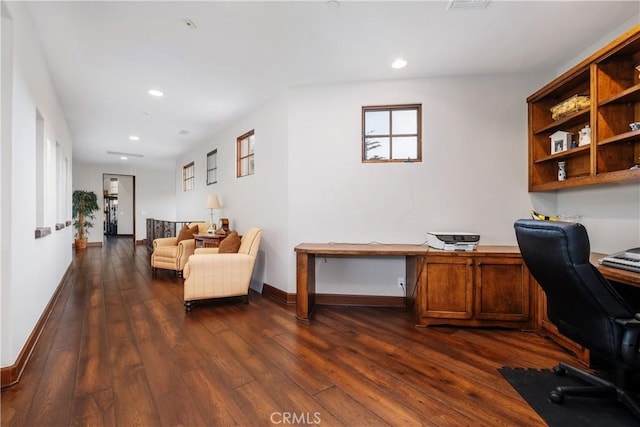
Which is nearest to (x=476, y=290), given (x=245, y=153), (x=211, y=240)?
(x=211, y=240)

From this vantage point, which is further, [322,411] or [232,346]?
[232,346]

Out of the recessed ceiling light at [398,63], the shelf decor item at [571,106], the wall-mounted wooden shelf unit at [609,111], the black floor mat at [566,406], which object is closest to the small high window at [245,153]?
the recessed ceiling light at [398,63]

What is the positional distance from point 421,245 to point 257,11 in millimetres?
2652

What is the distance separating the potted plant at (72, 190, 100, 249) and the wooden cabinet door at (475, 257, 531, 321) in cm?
989

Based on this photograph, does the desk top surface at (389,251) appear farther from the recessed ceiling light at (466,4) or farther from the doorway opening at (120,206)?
the doorway opening at (120,206)

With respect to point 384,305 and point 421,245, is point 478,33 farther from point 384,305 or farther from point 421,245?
point 384,305

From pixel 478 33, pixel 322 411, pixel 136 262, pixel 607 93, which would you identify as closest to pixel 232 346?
pixel 322 411

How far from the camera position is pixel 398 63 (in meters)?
2.90

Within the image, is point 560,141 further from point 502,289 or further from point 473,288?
point 473,288

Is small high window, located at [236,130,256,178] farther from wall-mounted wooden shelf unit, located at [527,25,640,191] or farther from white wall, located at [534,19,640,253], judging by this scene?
white wall, located at [534,19,640,253]

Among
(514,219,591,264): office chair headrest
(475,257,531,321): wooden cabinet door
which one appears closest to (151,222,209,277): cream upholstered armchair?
(475,257,531,321): wooden cabinet door

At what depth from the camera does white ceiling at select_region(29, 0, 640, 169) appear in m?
2.15

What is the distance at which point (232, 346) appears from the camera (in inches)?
91.4

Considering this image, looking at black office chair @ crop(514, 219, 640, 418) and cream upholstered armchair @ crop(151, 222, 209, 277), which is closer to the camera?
black office chair @ crop(514, 219, 640, 418)
